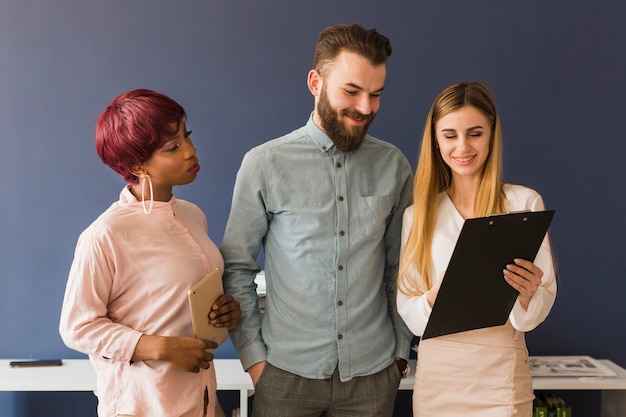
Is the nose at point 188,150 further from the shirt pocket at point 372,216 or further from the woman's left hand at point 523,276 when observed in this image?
the woman's left hand at point 523,276

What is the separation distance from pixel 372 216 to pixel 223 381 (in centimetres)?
91

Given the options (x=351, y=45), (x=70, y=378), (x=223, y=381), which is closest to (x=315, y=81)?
(x=351, y=45)

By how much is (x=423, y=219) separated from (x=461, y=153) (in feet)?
0.69

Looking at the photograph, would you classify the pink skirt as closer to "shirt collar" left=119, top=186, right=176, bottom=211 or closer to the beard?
the beard

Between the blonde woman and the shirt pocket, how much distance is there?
0.25 ft

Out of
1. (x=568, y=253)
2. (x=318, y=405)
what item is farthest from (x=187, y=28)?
(x=568, y=253)

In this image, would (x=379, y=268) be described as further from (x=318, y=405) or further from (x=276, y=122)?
(x=276, y=122)

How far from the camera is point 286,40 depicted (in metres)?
2.72

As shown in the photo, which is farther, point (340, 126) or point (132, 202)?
point (340, 126)

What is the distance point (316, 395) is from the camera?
1.90 m

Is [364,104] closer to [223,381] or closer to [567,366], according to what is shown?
[223,381]

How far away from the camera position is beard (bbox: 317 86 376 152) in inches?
73.9

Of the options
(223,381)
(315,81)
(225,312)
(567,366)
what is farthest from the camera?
(567,366)

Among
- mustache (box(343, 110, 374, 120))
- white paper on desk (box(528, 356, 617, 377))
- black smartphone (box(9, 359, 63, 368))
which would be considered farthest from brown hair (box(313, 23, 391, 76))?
black smartphone (box(9, 359, 63, 368))
